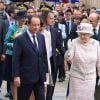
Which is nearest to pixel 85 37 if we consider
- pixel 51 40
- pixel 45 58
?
pixel 45 58

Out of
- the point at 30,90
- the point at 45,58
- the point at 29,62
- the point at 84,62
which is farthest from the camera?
the point at 84,62

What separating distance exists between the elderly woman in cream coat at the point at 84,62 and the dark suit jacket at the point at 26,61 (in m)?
0.73

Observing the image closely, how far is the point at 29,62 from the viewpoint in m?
8.94

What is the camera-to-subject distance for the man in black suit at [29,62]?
894 cm

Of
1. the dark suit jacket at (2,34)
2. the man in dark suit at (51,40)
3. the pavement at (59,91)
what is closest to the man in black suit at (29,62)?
the man in dark suit at (51,40)

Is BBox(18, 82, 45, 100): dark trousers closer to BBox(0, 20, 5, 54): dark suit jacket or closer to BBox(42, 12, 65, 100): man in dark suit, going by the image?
BBox(42, 12, 65, 100): man in dark suit

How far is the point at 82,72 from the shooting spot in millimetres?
9492

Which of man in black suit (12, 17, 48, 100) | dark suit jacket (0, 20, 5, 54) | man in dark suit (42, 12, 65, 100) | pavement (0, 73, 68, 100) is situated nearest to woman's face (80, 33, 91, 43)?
man in black suit (12, 17, 48, 100)

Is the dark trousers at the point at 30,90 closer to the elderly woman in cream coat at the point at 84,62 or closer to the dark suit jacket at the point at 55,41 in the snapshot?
the elderly woman in cream coat at the point at 84,62

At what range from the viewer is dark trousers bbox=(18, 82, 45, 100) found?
9102 mm

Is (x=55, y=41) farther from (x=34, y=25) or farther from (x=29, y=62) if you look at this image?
(x=29, y=62)

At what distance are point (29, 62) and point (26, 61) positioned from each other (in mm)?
50

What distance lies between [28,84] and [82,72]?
0.97 m

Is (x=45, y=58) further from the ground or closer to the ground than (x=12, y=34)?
closer to the ground
